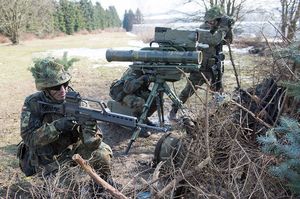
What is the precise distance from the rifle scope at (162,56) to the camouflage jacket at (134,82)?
43 centimetres

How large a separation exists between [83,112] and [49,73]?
0.46m

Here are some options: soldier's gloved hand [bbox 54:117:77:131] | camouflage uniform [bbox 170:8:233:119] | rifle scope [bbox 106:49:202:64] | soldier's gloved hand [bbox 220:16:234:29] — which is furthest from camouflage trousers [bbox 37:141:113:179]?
soldier's gloved hand [bbox 220:16:234:29]

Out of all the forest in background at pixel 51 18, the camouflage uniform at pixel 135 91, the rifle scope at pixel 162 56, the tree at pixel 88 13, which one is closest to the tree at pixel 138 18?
the forest in background at pixel 51 18

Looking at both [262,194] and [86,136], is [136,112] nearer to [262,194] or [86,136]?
[86,136]

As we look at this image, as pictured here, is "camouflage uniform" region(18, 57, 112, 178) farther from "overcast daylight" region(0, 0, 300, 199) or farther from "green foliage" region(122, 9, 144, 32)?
"green foliage" region(122, 9, 144, 32)

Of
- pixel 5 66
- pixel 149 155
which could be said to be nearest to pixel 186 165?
pixel 149 155

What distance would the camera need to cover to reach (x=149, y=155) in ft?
16.2

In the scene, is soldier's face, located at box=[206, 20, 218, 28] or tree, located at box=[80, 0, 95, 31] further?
tree, located at box=[80, 0, 95, 31]

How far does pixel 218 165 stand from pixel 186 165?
0.23 meters

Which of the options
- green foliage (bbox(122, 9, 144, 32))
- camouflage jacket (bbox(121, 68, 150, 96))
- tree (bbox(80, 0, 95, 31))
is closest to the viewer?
camouflage jacket (bbox(121, 68, 150, 96))

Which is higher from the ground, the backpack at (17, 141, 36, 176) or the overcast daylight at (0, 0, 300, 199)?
the overcast daylight at (0, 0, 300, 199)

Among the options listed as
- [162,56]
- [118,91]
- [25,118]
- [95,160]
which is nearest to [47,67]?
[25,118]

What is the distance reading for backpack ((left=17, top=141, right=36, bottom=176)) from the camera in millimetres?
3721

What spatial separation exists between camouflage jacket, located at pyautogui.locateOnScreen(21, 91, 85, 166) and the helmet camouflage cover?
0.19 metres
